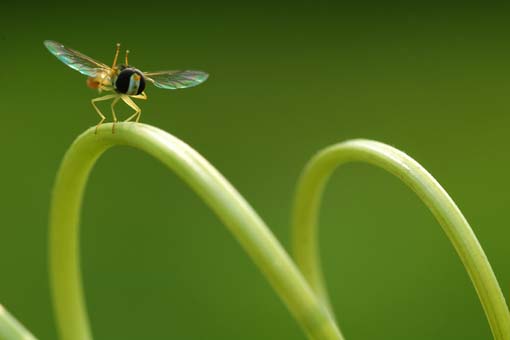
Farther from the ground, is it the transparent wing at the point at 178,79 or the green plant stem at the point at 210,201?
the transparent wing at the point at 178,79

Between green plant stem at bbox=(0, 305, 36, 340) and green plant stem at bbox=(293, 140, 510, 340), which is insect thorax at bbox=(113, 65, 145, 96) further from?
green plant stem at bbox=(0, 305, 36, 340)

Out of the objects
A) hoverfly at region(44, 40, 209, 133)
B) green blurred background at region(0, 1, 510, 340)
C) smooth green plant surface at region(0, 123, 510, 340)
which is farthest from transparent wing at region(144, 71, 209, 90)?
green blurred background at region(0, 1, 510, 340)

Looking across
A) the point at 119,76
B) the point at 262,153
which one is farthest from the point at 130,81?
→ the point at 262,153

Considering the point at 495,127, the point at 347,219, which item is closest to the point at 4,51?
the point at 347,219

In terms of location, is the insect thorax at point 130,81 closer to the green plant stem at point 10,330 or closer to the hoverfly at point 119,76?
the hoverfly at point 119,76

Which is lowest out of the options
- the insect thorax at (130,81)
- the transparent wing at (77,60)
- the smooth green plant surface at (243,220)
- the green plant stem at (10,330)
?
the green plant stem at (10,330)

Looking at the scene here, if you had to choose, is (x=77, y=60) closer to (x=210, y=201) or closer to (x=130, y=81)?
(x=130, y=81)

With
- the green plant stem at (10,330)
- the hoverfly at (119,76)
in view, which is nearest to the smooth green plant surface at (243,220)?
the green plant stem at (10,330)
